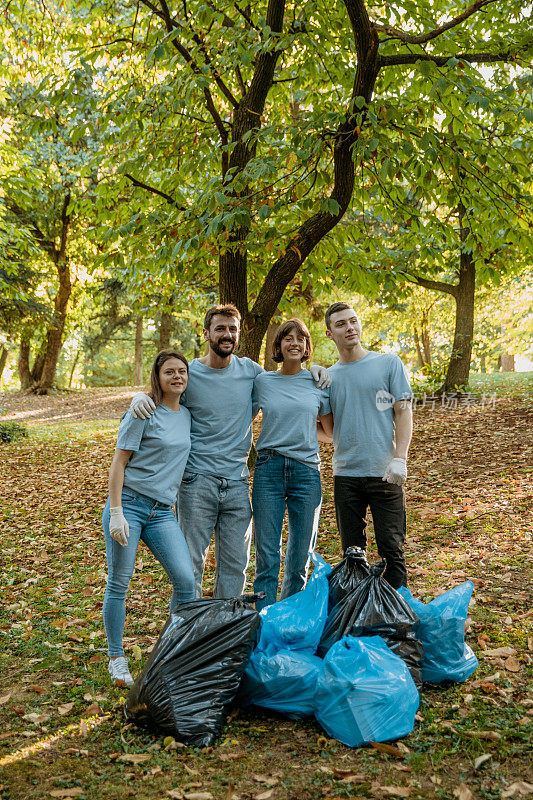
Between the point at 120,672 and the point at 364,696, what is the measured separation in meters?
1.58

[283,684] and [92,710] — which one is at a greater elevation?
[283,684]

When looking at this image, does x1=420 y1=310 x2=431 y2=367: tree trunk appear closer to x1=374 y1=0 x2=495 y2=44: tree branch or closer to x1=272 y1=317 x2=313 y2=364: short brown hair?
x1=374 y1=0 x2=495 y2=44: tree branch

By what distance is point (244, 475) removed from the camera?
12.2 ft

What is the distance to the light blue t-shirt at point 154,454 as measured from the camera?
3.41m

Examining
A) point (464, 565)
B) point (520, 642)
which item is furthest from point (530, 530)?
point (520, 642)

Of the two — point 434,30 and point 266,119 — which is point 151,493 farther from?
point 266,119

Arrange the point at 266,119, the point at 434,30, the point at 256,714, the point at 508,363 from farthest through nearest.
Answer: the point at 508,363, the point at 266,119, the point at 434,30, the point at 256,714

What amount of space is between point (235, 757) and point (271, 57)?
6.77 metres

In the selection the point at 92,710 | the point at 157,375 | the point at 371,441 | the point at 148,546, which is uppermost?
the point at 157,375

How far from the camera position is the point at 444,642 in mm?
3273

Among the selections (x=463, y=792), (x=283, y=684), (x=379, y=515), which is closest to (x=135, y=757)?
(x=283, y=684)

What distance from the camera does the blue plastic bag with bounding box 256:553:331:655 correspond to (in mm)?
3211

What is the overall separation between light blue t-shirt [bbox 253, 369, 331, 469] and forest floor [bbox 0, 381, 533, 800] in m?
1.46

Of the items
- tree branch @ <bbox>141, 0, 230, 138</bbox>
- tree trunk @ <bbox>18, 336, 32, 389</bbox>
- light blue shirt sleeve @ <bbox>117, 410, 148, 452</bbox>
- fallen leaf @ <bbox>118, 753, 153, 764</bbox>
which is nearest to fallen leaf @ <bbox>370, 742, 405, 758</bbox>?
Result: fallen leaf @ <bbox>118, 753, 153, 764</bbox>
